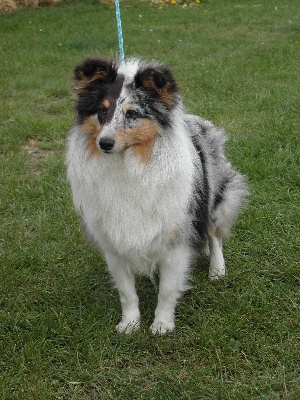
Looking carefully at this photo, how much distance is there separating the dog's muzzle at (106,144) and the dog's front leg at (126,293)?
73cm

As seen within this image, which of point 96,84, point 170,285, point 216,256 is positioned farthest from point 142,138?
point 216,256

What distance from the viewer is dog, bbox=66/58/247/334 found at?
8.65 feet

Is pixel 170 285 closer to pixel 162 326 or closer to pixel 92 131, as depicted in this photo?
pixel 162 326

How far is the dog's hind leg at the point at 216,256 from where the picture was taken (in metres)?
3.58

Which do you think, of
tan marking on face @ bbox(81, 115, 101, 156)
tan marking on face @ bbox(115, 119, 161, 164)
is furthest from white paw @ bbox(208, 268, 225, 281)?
tan marking on face @ bbox(81, 115, 101, 156)

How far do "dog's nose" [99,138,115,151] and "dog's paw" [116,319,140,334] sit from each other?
1.12 m

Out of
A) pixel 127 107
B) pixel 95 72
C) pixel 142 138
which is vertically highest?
pixel 95 72

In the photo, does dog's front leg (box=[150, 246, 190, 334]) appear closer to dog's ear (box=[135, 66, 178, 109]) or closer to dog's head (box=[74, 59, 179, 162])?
dog's head (box=[74, 59, 179, 162])

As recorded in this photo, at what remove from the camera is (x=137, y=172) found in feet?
8.77

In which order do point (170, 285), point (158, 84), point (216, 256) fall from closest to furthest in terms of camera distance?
point (158, 84)
point (170, 285)
point (216, 256)

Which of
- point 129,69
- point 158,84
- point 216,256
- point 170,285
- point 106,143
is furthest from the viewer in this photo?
point 216,256

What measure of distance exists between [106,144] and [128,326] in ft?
A: 3.79

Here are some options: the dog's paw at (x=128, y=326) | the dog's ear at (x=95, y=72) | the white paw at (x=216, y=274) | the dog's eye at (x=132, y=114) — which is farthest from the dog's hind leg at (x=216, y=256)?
the dog's ear at (x=95, y=72)

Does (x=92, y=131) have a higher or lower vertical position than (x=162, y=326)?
higher
